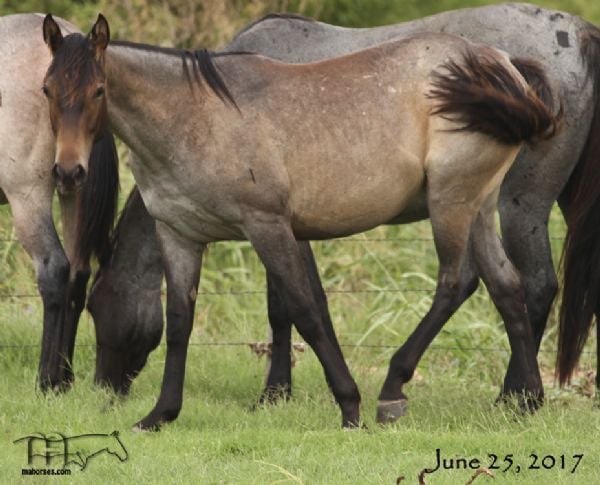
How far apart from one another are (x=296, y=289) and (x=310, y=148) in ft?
2.14

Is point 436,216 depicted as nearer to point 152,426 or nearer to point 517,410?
point 517,410

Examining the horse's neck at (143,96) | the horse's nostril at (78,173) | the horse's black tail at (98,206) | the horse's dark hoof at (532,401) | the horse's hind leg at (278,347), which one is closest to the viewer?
the horse's nostril at (78,173)

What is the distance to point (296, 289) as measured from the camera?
6066 millimetres

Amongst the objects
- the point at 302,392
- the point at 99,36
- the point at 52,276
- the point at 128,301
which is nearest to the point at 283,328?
the point at 302,392

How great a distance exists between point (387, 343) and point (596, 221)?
89.1 inches

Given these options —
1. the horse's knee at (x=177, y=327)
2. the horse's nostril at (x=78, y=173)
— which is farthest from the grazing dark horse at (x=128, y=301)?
the horse's nostril at (x=78, y=173)

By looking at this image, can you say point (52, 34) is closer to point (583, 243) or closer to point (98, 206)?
point (98, 206)

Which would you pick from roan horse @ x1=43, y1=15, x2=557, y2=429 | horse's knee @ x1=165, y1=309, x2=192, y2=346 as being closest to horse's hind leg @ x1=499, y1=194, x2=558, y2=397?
roan horse @ x1=43, y1=15, x2=557, y2=429

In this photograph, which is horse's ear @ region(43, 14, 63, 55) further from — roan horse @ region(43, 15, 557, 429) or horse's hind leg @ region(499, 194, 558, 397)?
horse's hind leg @ region(499, 194, 558, 397)

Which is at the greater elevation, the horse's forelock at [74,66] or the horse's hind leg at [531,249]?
the horse's forelock at [74,66]

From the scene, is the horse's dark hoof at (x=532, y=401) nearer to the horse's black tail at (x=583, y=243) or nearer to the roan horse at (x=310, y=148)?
the roan horse at (x=310, y=148)

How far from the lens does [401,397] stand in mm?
6273

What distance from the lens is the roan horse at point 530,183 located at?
690 cm

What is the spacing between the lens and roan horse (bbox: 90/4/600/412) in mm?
6898
